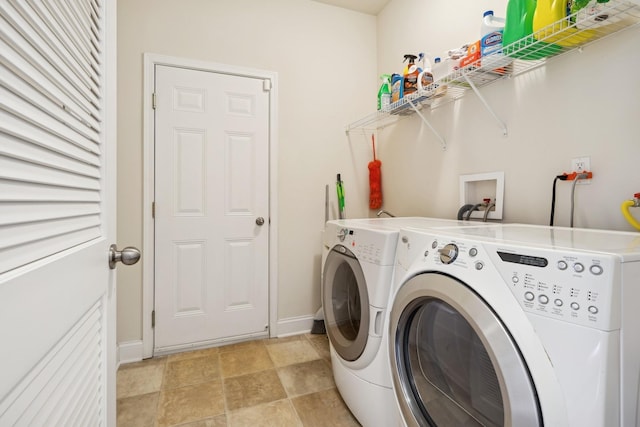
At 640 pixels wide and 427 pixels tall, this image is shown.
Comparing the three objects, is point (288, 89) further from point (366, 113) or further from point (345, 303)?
point (345, 303)

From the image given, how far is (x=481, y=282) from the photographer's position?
0.76 m

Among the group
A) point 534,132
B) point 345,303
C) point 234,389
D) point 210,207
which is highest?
point 534,132

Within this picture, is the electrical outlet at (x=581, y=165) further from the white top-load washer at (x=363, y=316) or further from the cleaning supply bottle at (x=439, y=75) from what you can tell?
the cleaning supply bottle at (x=439, y=75)

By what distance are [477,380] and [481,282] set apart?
0.99 feet

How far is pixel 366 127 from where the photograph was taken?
8.52ft

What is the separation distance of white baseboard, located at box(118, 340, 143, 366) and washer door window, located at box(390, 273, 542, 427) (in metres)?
1.75

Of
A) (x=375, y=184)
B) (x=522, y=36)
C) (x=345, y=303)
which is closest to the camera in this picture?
(x=522, y=36)

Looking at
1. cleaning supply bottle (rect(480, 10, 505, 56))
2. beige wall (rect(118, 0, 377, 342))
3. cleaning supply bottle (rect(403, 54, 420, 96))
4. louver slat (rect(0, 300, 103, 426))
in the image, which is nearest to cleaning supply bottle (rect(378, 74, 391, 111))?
cleaning supply bottle (rect(403, 54, 420, 96))

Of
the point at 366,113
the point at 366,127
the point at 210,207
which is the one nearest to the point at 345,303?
the point at 210,207

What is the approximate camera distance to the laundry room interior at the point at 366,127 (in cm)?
119

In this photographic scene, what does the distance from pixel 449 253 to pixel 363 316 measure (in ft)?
1.91

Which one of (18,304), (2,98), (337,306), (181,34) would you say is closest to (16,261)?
(18,304)

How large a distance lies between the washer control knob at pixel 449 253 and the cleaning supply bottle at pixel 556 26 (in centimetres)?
87

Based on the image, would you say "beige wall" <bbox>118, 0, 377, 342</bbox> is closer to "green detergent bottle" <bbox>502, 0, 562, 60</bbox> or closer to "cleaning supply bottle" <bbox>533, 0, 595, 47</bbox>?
"green detergent bottle" <bbox>502, 0, 562, 60</bbox>
